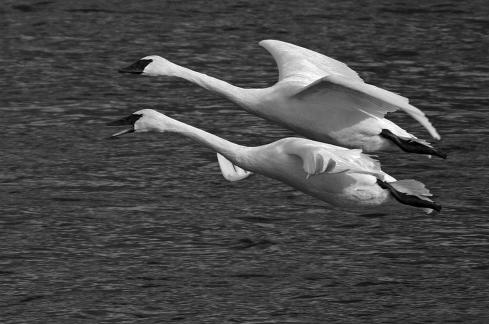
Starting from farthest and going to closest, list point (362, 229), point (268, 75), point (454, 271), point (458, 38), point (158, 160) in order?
point (458, 38)
point (268, 75)
point (158, 160)
point (362, 229)
point (454, 271)

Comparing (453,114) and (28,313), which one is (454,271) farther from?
(453,114)

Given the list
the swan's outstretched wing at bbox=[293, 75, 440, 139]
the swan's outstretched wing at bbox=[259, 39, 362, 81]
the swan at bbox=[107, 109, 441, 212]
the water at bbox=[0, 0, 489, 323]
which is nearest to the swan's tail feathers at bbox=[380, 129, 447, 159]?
the swan's outstretched wing at bbox=[293, 75, 440, 139]

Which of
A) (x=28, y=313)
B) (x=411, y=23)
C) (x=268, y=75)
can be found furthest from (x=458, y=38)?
(x=28, y=313)

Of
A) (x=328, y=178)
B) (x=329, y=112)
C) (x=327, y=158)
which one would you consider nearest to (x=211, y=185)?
(x=329, y=112)

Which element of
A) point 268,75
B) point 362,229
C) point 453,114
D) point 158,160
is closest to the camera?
point 362,229

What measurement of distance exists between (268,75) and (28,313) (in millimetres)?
8585

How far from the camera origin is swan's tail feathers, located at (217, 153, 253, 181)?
13.9 m

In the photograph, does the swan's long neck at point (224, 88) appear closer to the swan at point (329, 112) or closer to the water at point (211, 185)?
the swan at point (329, 112)

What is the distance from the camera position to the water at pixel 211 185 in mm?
12695

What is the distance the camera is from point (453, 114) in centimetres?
1852

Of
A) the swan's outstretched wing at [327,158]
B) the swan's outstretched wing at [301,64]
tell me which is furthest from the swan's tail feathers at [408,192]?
the swan's outstretched wing at [301,64]

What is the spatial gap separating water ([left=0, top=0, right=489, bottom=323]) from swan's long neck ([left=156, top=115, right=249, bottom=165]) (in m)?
1.05

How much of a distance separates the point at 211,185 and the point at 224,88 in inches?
96.5

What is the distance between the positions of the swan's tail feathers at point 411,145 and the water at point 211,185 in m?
1.00
